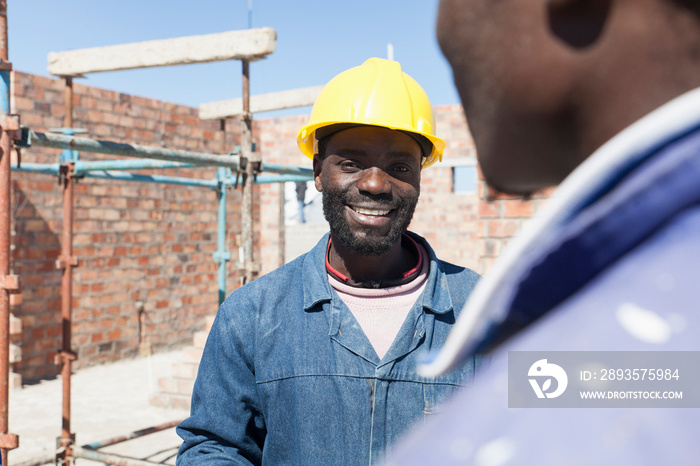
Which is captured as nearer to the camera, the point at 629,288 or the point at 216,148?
the point at 629,288

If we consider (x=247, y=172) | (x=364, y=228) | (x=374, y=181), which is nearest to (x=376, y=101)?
(x=374, y=181)

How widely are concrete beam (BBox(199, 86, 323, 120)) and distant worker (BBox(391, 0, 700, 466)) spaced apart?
5232 mm

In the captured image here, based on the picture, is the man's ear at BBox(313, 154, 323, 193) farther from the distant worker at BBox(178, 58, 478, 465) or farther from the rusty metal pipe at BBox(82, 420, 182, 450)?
the rusty metal pipe at BBox(82, 420, 182, 450)

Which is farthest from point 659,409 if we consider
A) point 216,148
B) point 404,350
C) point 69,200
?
point 216,148

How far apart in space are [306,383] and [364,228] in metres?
0.57

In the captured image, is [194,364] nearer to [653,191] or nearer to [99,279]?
[99,279]

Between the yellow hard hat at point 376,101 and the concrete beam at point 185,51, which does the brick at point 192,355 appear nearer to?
the concrete beam at point 185,51

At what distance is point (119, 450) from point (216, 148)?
195 inches

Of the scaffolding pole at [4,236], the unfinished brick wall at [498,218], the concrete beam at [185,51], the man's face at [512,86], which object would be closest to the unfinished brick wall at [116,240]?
the concrete beam at [185,51]

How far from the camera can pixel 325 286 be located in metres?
1.87

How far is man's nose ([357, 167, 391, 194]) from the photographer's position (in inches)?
78.5

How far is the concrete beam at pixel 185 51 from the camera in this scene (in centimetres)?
380

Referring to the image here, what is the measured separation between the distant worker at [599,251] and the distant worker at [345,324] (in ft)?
4.07

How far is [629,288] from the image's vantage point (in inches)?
15.2
